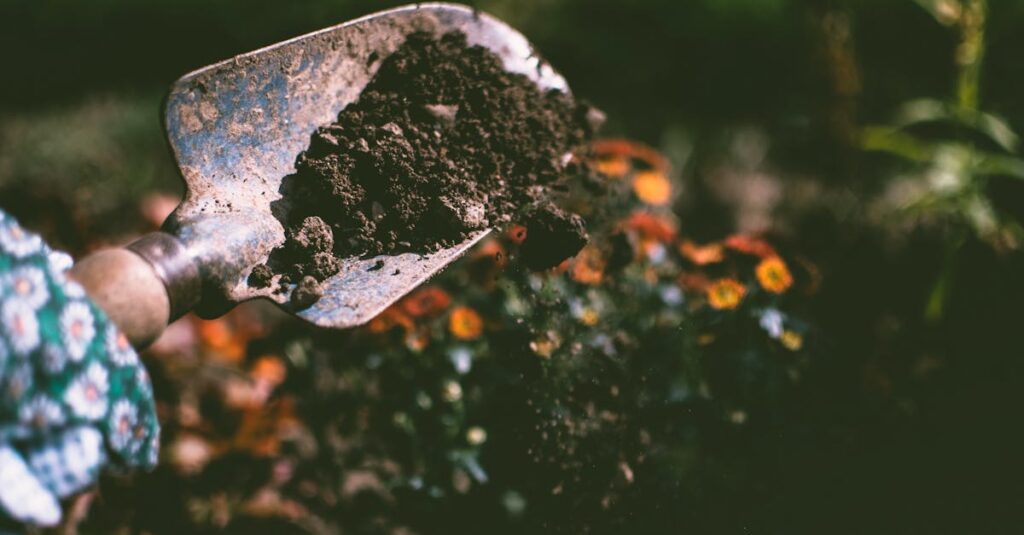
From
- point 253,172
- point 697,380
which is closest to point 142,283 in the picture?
point 253,172

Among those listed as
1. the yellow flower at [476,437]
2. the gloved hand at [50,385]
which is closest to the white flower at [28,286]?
the gloved hand at [50,385]

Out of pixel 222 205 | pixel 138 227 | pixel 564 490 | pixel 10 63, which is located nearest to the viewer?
pixel 222 205

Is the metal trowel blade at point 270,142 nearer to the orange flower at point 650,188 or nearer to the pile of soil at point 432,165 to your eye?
the pile of soil at point 432,165

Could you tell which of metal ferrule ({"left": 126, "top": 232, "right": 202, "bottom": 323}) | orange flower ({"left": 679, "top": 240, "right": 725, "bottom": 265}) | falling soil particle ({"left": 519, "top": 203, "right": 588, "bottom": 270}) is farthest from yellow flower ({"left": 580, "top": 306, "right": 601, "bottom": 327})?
metal ferrule ({"left": 126, "top": 232, "right": 202, "bottom": 323})

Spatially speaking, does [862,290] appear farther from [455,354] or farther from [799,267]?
[455,354]

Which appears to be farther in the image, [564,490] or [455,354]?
[455,354]

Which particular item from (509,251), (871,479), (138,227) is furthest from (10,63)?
(871,479)

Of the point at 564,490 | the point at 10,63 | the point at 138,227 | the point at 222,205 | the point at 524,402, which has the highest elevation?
the point at 222,205
